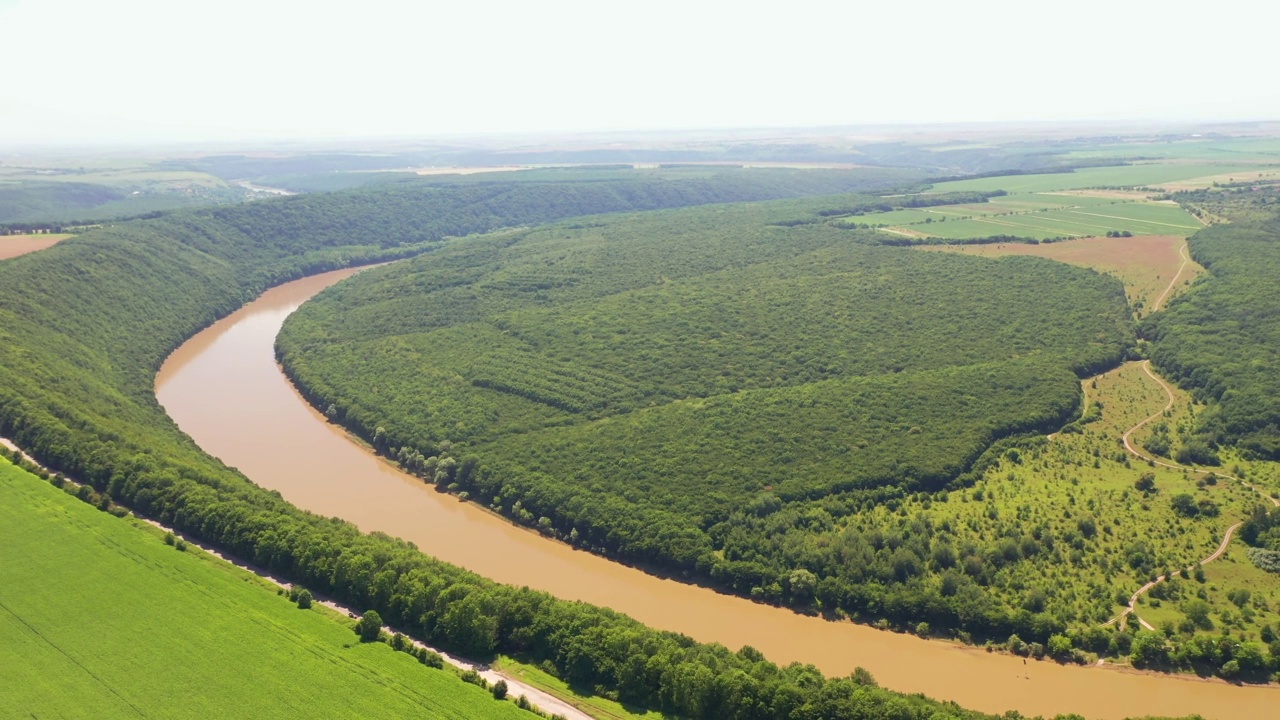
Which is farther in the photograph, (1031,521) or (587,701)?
(1031,521)

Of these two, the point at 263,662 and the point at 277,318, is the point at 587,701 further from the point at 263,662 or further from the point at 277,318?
the point at 277,318

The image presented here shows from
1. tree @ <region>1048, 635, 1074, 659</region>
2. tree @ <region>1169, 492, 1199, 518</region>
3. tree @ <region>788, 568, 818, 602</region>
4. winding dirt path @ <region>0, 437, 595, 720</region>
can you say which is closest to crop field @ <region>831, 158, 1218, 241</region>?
tree @ <region>1169, 492, 1199, 518</region>

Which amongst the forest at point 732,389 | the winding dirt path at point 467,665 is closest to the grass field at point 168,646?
the winding dirt path at point 467,665

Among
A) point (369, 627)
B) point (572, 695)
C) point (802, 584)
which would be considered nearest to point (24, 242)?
point (369, 627)

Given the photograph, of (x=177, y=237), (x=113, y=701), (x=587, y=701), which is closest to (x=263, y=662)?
(x=113, y=701)

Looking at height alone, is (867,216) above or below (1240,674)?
above

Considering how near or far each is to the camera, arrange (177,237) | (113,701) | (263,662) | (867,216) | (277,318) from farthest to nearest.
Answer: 1. (867,216)
2. (177,237)
3. (277,318)
4. (263,662)
5. (113,701)

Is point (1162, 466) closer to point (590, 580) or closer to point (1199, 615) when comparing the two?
point (1199, 615)

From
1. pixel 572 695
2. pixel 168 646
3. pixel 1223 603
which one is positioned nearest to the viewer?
pixel 572 695
